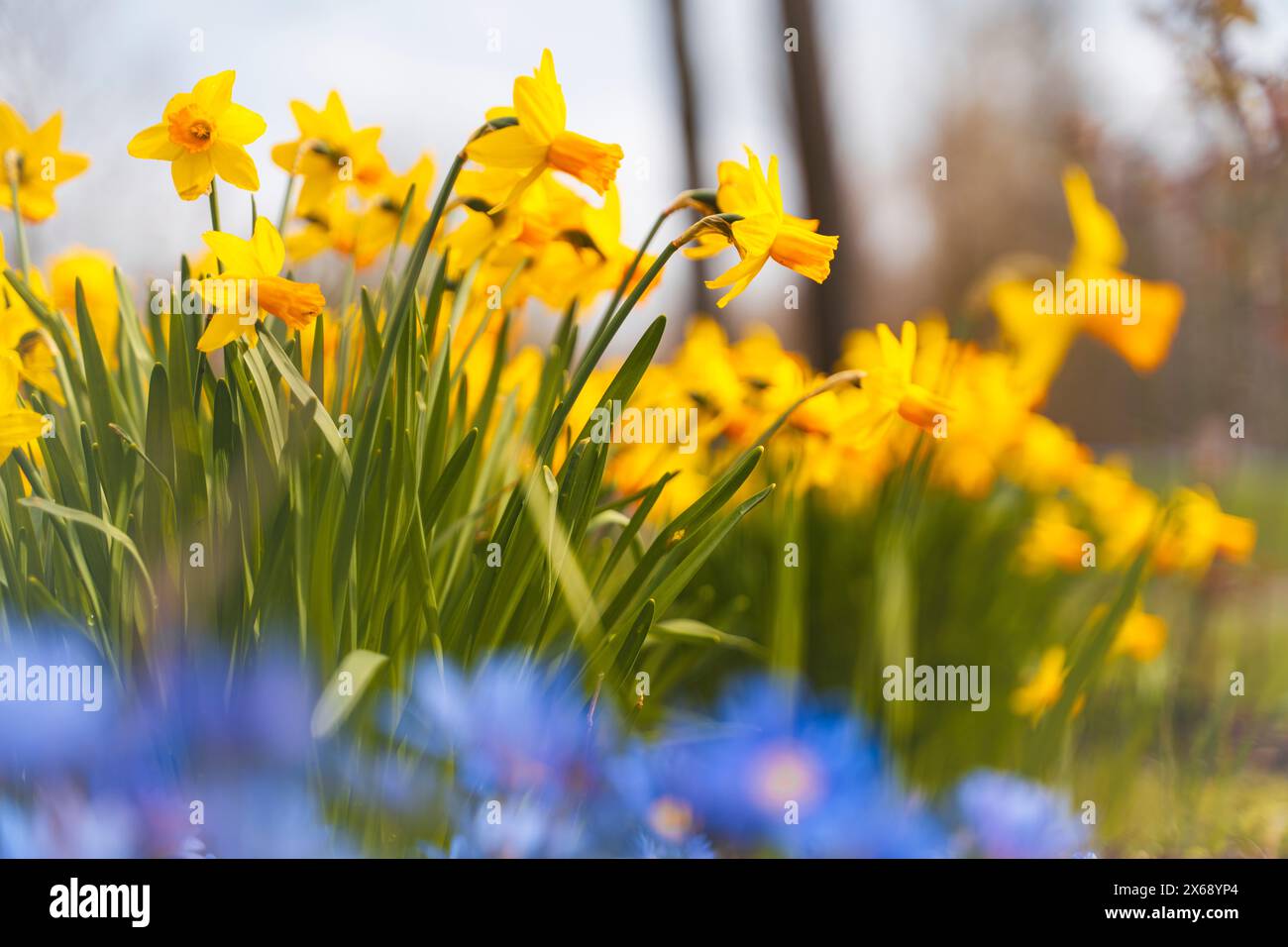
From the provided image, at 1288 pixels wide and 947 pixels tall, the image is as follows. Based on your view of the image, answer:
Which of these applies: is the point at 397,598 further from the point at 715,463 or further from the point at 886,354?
the point at 715,463

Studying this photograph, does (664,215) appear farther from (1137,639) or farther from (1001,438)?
(1137,639)

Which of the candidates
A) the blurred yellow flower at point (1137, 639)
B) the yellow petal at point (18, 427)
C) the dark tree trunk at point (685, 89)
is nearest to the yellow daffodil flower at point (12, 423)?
the yellow petal at point (18, 427)

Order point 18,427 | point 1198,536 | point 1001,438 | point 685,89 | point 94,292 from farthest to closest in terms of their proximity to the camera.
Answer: point 685,89, point 1001,438, point 1198,536, point 94,292, point 18,427

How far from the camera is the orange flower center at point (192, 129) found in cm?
77

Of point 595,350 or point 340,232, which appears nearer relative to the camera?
A: point 595,350

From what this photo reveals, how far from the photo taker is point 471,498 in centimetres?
93

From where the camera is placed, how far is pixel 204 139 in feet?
2.57

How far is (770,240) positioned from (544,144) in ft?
0.65

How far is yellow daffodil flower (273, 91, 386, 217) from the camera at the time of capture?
0.96 m

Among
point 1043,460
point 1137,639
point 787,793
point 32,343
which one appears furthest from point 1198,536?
point 32,343

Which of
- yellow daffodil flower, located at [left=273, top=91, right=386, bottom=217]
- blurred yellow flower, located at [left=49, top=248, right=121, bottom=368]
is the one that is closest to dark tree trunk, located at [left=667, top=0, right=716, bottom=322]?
blurred yellow flower, located at [left=49, top=248, right=121, bottom=368]

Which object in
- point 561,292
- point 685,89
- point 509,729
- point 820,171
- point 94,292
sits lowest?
point 509,729

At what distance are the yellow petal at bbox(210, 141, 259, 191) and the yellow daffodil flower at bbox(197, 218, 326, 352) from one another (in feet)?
0.24

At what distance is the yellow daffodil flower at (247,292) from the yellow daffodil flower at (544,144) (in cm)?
18
